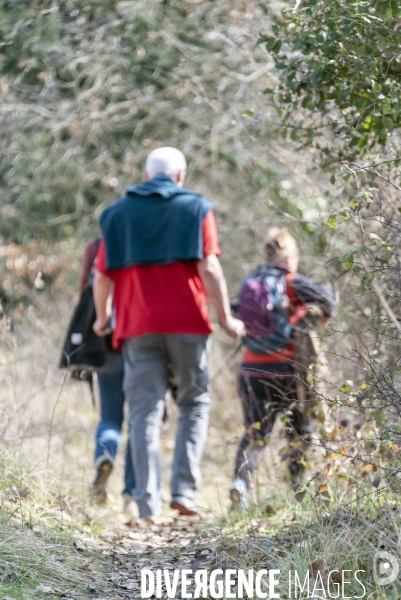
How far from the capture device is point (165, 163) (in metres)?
5.72

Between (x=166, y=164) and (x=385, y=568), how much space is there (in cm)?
306

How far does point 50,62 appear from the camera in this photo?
8.92 m

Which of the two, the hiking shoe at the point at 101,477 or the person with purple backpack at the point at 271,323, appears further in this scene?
the person with purple backpack at the point at 271,323

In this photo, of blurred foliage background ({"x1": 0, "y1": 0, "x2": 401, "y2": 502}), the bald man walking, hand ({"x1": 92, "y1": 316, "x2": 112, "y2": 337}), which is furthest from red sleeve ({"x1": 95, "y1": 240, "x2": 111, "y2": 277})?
blurred foliage background ({"x1": 0, "y1": 0, "x2": 401, "y2": 502})

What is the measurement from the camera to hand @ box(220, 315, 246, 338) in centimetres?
564

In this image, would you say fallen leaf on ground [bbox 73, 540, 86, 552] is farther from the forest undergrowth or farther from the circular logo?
the circular logo

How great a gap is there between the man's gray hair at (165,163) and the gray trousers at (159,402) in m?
1.01

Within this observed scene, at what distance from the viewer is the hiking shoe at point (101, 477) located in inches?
228

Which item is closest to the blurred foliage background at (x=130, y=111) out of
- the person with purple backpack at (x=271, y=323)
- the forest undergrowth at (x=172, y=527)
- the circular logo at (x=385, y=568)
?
the person with purple backpack at (x=271, y=323)

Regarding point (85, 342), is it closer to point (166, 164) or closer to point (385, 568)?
point (166, 164)

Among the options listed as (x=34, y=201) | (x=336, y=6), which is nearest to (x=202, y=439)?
(x=336, y=6)

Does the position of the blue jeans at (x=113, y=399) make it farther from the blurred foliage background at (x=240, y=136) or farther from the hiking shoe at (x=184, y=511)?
the blurred foliage background at (x=240, y=136)

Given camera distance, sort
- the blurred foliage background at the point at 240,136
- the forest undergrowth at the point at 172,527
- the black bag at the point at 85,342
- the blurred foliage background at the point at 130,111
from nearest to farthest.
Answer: the forest undergrowth at the point at 172,527
the blurred foliage background at the point at 240,136
the black bag at the point at 85,342
the blurred foliage background at the point at 130,111

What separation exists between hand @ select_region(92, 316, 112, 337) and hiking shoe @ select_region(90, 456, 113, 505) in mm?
791
